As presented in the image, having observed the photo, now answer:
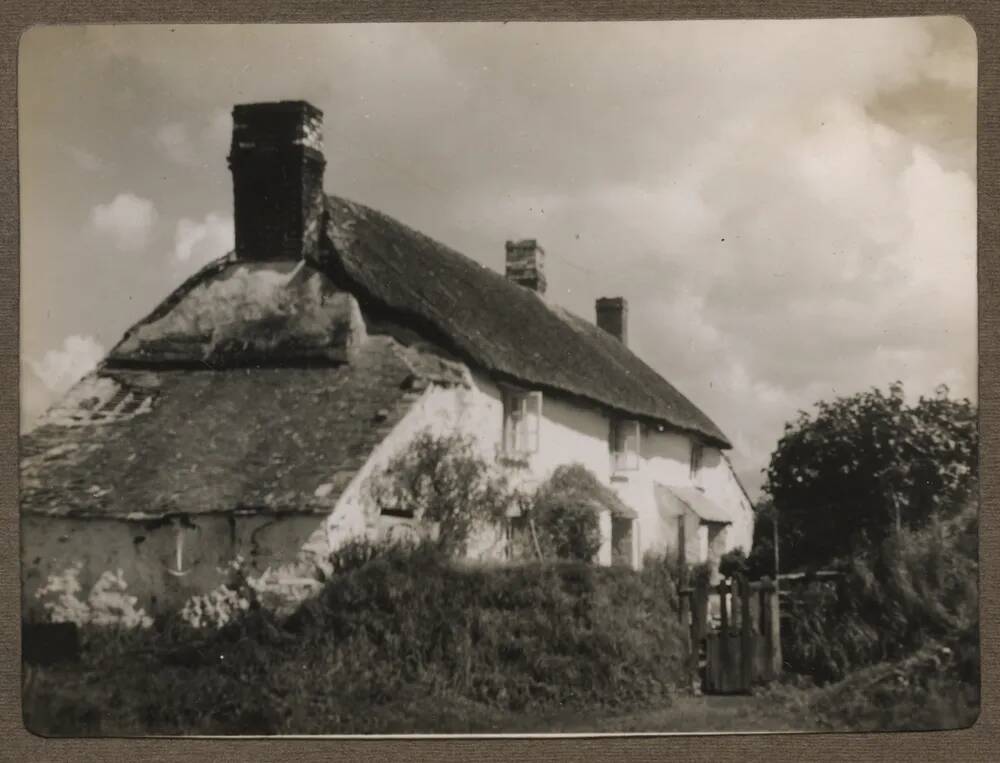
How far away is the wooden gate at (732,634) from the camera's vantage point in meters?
6.03

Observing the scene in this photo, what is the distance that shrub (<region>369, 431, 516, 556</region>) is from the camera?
5.87 meters

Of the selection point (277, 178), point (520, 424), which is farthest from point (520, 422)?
point (277, 178)

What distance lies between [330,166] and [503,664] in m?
2.54

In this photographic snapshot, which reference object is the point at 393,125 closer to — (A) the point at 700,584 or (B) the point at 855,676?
(A) the point at 700,584

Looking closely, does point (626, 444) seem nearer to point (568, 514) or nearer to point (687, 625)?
point (568, 514)

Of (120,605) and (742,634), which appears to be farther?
(742,634)

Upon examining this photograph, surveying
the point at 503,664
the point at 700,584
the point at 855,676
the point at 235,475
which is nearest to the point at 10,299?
the point at 235,475

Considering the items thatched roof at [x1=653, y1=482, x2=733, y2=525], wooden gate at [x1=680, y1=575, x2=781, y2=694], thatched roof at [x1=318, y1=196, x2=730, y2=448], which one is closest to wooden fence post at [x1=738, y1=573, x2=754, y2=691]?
wooden gate at [x1=680, y1=575, x2=781, y2=694]

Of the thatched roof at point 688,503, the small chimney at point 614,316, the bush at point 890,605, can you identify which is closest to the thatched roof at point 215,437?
the small chimney at point 614,316

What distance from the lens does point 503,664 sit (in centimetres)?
584

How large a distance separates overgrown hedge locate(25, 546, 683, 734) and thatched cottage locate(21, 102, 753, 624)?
269mm

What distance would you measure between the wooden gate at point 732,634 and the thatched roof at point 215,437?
5.93ft

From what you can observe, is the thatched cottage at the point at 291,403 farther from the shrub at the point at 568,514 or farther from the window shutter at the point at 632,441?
the window shutter at the point at 632,441

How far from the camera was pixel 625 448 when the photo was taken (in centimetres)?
667
